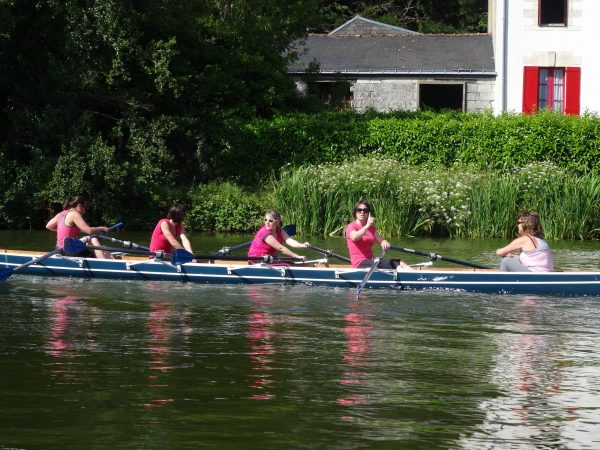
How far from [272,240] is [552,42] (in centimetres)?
1914

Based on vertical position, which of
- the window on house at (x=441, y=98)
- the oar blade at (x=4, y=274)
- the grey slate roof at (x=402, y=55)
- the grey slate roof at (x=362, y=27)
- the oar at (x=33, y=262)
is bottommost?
the oar blade at (x=4, y=274)

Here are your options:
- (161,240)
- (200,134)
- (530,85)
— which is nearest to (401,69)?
(530,85)

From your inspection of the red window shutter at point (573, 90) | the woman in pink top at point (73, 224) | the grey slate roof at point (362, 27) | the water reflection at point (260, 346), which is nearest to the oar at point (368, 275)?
the water reflection at point (260, 346)

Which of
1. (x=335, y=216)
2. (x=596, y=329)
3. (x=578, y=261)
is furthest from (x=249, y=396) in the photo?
(x=335, y=216)

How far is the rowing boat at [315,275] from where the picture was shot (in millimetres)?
17328

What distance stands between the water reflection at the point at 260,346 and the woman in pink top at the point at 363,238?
58.0 inches

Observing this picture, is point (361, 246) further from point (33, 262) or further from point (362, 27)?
point (362, 27)

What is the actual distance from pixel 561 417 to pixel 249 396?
2665mm

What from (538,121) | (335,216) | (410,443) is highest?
(538,121)

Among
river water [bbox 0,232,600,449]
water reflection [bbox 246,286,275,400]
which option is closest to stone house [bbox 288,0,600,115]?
water reflection [bbox 246,286,275,400]

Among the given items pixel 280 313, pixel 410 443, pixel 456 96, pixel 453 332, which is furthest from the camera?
pixel 456 96

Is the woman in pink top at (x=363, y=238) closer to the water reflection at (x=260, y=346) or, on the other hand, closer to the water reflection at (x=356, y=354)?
the water reflection at (x=356, y=354)

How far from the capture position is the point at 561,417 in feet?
33.5

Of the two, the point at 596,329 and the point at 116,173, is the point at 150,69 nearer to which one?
the point at 116,173
